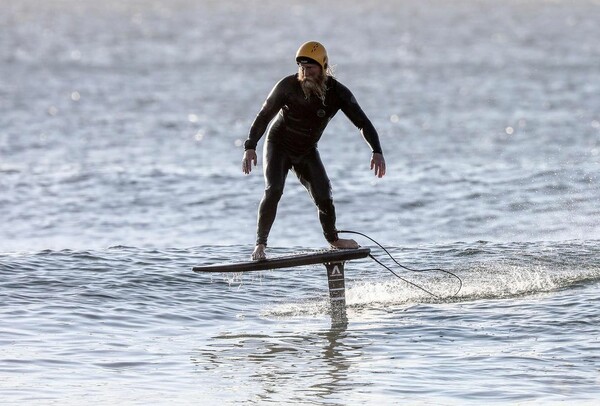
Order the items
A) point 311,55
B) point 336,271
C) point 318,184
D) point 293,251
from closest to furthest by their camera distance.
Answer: point 311,55, point 318,184, point 336,271, point 293,251

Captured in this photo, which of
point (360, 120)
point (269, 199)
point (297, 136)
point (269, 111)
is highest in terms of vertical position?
point (269, 111)

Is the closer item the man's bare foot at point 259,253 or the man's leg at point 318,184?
the man's bare foot at point 259,253

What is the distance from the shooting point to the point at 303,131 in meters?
14.6

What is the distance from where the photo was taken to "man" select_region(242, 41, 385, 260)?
14.2m

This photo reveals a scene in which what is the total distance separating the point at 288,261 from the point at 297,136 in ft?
4.49

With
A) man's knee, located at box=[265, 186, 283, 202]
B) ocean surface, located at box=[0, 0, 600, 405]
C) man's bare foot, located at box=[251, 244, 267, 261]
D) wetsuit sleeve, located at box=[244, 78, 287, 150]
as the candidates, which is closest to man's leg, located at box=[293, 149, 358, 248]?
man's knee, located at box=[265, 186, 283, 202]

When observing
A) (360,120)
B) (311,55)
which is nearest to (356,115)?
(360,120)

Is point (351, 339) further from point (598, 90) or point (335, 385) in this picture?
point (598, 90)

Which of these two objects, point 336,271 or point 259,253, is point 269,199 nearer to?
point 259,253

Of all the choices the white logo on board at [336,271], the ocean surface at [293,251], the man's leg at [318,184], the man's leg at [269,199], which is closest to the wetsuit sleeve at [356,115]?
the man's leg at [318,184]

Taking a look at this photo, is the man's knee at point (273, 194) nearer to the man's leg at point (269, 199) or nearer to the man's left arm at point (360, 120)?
the man's leg at point (269, 199)

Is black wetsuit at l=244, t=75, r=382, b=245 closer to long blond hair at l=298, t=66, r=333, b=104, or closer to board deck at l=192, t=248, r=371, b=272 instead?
long blond hair at l=298, t=66, r=333, b=104

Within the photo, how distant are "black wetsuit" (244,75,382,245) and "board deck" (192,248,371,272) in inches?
10.4

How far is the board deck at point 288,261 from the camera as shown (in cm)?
1431
